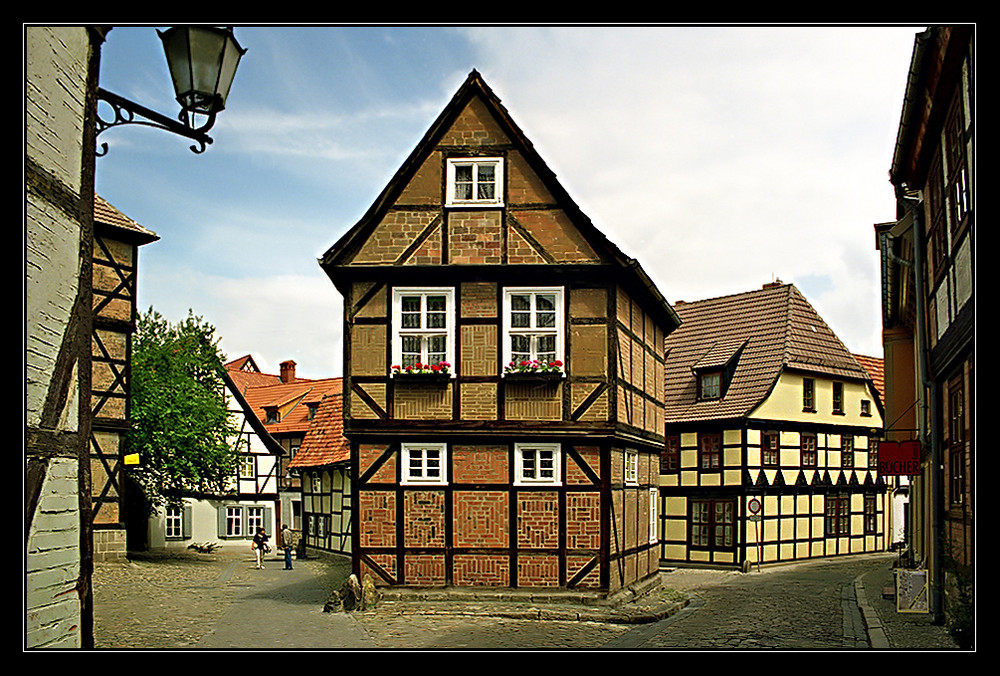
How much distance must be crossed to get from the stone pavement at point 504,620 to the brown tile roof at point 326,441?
9.83m

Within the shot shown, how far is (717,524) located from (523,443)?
45.2 ft

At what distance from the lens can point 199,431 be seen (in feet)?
97.6

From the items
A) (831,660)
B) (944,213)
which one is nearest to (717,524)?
(944,213)

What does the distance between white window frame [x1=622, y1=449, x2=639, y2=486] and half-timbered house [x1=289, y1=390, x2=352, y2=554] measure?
12.7m

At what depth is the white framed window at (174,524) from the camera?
38.1 metres

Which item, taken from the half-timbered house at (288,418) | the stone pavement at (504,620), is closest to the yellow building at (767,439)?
the stone pavement at (504,620)

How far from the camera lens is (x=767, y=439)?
3014 cm

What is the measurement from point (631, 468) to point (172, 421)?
1548 cm

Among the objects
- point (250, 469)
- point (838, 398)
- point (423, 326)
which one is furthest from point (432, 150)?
point (250, 469)

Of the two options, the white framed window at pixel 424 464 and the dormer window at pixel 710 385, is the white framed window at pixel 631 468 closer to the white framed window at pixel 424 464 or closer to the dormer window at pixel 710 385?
the white framed window at pixel 424 464

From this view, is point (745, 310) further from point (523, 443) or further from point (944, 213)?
point (944, 213)

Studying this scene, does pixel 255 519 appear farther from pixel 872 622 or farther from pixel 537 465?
pixel 872 622

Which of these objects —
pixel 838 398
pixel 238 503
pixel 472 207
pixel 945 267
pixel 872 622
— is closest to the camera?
pixel 945 267

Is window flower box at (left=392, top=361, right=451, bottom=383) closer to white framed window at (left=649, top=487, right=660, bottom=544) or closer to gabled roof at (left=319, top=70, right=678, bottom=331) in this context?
gabled roof at (left=319, top=70, right=678, bottom=331)
